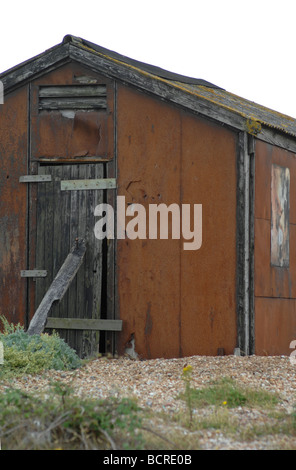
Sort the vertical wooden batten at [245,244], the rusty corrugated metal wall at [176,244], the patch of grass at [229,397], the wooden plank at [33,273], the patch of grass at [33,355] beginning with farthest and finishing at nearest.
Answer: the wooden plank at [33,273] → the rusty corrugated metal wall at [176,244] → the vertical wooden batten at [245,244] → the patch of grass at [33,355] → the patch of grass at [229,397]

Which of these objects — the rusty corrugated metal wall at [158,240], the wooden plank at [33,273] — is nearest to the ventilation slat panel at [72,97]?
the rusty corrugated metal wall at [158,240]

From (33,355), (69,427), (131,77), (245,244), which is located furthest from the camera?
(131,77)

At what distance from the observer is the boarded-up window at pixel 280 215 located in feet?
34.2

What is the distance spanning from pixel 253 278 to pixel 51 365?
2914mm

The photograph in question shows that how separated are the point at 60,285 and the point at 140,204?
5.27ft

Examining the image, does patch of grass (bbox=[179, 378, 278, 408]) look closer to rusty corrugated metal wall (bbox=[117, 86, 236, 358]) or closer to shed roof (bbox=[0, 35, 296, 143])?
rusty corrugated metal wall (bbox=[117, 86, 236, 358])

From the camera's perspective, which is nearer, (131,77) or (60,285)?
(60,285)

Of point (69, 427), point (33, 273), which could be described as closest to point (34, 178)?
point (33, 273)

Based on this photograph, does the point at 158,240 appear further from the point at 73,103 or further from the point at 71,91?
the point at 71,91

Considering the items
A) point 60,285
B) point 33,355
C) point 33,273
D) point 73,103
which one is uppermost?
point 73,103

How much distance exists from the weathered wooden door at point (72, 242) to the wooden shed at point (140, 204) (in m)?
0.02

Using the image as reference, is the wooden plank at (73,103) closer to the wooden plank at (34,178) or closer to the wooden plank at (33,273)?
the wooden plank at (34,178)

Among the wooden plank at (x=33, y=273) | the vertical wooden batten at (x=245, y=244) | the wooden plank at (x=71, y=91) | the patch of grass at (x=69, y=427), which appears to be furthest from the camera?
the wooden plank at (x=71, y=91)

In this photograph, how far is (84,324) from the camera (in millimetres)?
10352
